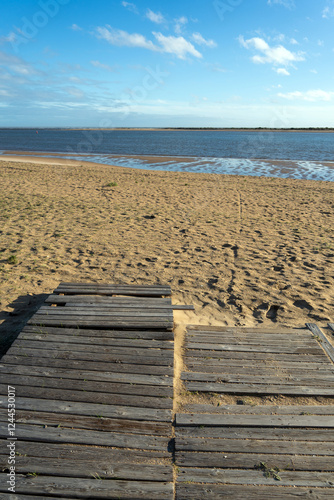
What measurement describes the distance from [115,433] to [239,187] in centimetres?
1499

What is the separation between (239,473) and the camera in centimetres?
246

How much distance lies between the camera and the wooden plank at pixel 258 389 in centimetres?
334

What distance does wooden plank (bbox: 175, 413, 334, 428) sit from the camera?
290 centimetres

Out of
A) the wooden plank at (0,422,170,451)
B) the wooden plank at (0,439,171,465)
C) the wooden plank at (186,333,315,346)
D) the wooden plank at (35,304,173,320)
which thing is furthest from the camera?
the wooden plank at (35,304,173,320)

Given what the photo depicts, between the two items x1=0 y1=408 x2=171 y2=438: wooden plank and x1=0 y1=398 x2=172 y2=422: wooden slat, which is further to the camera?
x1=0 y1=398 x2=172 y2=422: wooden slat

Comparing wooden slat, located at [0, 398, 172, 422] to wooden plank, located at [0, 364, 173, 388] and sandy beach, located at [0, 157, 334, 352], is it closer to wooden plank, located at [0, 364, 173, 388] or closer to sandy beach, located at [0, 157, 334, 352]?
wooden plank, located at [0, 364, 173, 388]

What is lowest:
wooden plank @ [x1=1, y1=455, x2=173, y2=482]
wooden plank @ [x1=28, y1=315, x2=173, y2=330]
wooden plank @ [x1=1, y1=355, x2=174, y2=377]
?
wooden plank @ [x1=1, y1=455, x2=173, y2=482]

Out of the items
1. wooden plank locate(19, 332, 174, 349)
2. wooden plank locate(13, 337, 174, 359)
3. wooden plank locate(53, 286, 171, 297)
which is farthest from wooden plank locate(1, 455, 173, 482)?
wooden plank locate(53, 286, 171, 297)

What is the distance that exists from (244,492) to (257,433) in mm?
556

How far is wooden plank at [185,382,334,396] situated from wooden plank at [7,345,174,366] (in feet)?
1.33

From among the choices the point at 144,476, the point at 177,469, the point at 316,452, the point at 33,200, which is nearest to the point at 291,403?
the point at 316,452

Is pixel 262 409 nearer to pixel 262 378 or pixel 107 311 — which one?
pixel 262 378

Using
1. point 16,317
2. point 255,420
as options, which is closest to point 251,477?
point 255,420

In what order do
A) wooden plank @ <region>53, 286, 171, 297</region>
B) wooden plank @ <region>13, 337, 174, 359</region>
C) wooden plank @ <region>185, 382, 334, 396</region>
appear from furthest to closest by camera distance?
wooden plank @ <region>53, 286, 171, 297</region>, wooden plank @ <region>13, 337, 174, 359</region>, wooden plank @ <region>185, 382, 334, 396</region>
